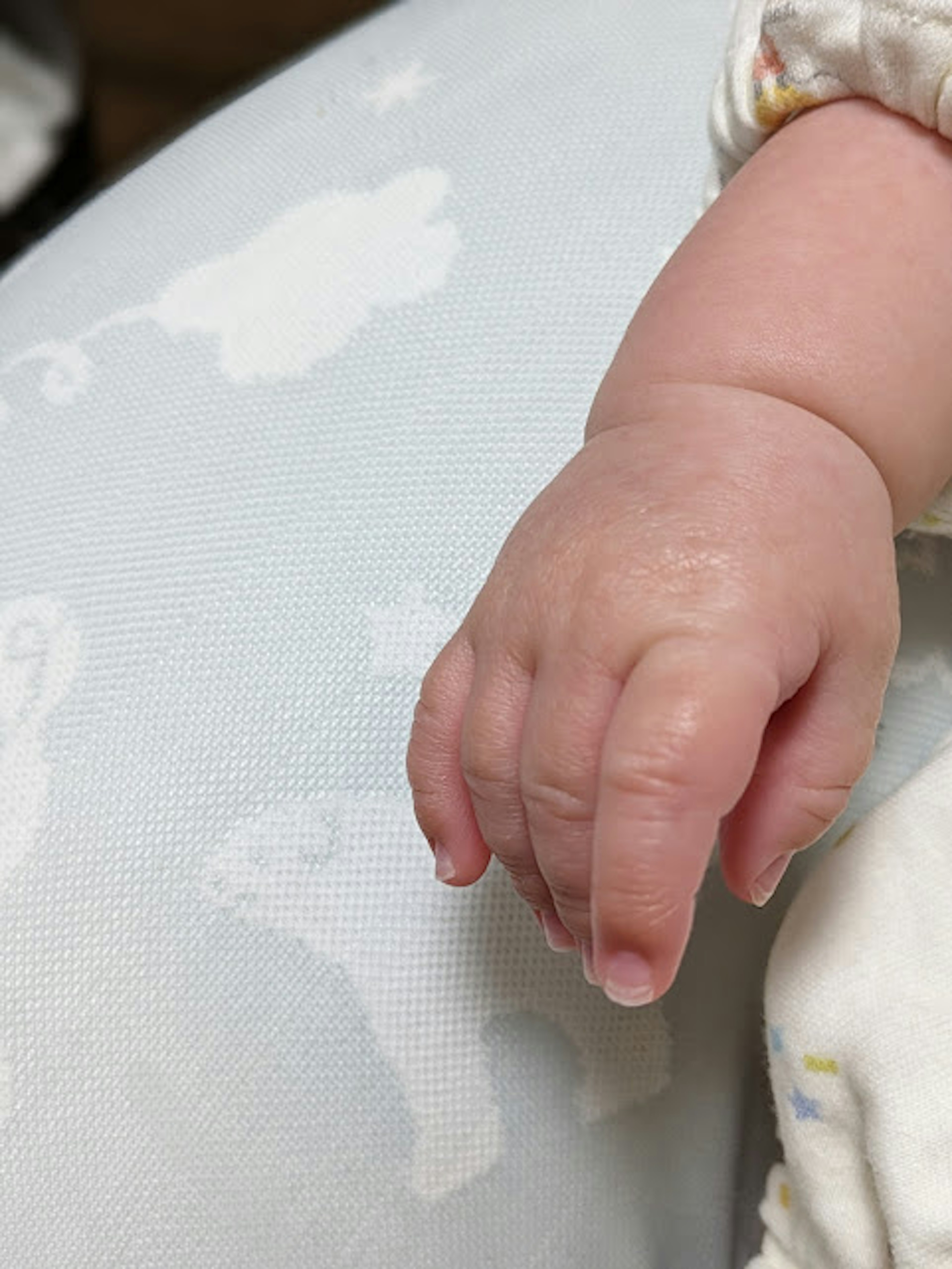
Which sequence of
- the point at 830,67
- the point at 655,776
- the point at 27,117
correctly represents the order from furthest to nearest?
1. the point at 27,117
2. the point at 830,67
3. the point at 655,776

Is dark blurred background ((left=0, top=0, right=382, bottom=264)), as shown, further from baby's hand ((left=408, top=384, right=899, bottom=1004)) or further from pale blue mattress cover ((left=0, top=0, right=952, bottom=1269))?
baby's hand ((left=408, top=384, right=899, bottom=1004))

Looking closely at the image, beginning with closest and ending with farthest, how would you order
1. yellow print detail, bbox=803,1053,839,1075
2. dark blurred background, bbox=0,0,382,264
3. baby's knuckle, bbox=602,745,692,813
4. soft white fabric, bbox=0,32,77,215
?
baby's knuckle, bbox=602,745,692,813, yellow print detail, bbox=803,1053,839,1075, soft white fabric, bbox=0,32,77,215, dark blurred background, bbox=0,0,382,264

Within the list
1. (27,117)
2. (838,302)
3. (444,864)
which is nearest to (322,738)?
(444,864)

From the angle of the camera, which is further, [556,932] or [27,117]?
[27,117]

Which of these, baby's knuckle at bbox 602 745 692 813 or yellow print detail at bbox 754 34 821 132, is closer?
baby's knuckle at bbox 602 745 692 813

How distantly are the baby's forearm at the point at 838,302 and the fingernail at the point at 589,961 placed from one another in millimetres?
133

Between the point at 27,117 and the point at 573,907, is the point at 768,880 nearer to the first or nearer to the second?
the point at 573,907

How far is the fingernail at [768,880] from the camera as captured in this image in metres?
0.39

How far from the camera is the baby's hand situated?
335 mm

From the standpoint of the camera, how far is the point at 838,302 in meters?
0.40

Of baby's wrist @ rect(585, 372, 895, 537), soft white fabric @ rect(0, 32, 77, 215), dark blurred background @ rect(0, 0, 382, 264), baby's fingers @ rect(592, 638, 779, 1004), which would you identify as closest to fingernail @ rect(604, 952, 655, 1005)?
baby's fingers @ rect(592, 638, 779, 1004)

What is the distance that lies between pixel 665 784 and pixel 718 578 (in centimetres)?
5

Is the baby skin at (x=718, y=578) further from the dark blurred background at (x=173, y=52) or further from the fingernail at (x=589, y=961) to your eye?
the dark blurred background at (x=173, y=52)

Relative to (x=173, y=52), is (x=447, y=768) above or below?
above
